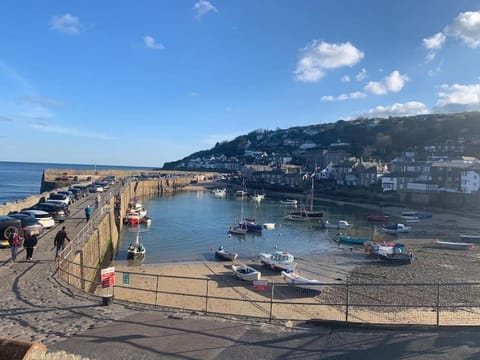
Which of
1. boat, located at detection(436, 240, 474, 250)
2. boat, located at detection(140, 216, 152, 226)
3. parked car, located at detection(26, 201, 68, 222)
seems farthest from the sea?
boat, located at detection(436, 240, 474, 250)

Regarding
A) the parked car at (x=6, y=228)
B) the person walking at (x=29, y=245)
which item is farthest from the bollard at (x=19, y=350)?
the parked car at (x=6, y=228)

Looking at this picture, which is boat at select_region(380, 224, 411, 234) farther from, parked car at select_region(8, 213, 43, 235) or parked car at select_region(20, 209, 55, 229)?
parked car at select_region(8, 213, 43, 235)

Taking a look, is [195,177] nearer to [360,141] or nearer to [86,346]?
[360,141]

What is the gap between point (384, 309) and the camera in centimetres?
2028

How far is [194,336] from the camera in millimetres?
8398

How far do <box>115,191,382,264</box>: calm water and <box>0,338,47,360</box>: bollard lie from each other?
24.3 metres

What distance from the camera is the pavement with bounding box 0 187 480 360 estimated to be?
7.55 metres

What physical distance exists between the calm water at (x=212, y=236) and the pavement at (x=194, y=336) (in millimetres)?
19592

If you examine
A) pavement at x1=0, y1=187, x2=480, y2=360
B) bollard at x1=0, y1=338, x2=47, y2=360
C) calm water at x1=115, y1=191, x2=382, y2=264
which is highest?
bollard at x1=0, y1=338, x2=47, y2=360

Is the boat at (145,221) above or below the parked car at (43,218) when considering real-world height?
below

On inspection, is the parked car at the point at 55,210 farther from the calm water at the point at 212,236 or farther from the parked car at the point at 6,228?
the parked car at the point at 6,228

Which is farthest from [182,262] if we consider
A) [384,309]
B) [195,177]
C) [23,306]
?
[195,177]

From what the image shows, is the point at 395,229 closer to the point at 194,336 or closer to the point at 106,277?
the point at 106,277

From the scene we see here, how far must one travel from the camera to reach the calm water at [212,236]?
33.5m
